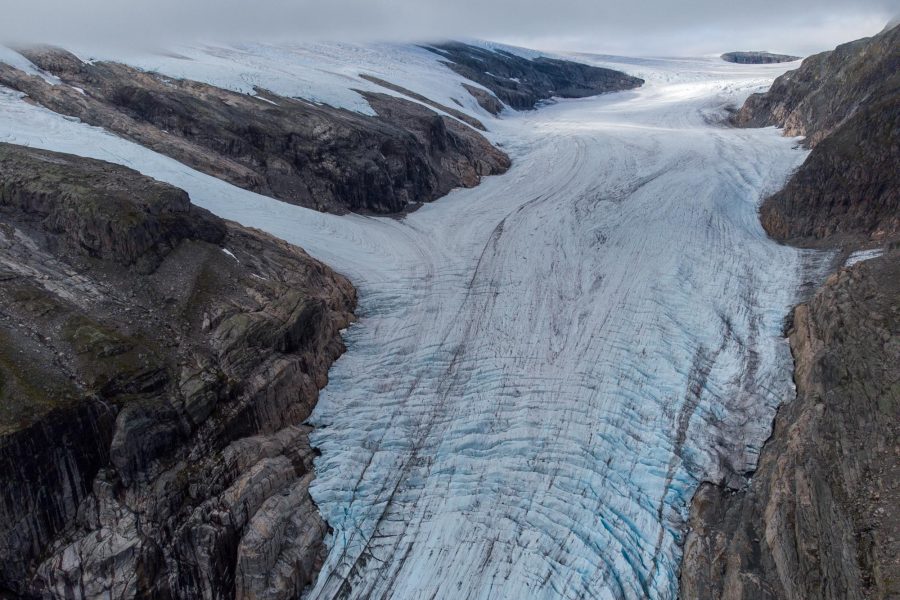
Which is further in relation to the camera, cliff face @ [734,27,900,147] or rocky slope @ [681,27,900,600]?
cliff face @ [734,27,900,147]

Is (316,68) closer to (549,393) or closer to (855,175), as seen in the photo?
(855,175)

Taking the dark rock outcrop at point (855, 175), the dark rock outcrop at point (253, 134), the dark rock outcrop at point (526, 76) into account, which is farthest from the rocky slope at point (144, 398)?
the dark rock outcrop at point (526, 76)

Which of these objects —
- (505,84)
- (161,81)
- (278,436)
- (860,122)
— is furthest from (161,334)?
(505,84)

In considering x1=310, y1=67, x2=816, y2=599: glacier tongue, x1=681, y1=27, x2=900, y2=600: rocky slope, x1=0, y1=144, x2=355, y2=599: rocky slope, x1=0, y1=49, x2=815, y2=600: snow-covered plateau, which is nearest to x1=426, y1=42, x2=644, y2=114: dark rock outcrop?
x1=0, y1=49, x2=815, y2=600: snow-covered plateau

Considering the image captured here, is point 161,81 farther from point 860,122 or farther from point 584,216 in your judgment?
point 860,122

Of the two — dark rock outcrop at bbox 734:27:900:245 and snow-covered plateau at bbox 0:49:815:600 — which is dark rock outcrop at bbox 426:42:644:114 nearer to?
dark rock outcrop at bbox 734:27:900:245

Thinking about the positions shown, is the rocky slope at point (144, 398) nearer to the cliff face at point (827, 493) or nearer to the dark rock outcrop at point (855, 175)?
the cliff face at point (827, 493)

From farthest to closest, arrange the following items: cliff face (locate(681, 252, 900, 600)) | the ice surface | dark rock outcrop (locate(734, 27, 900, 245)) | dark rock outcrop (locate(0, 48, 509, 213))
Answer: the ice surface, dark rock outcrop (locate(0, 48, 509, 213)), dark rock outcrop (locate(734, 27, 900, 245)), cliff face (locate(681, 252, 900, 600))

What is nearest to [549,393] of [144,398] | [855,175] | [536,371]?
[536,371]
